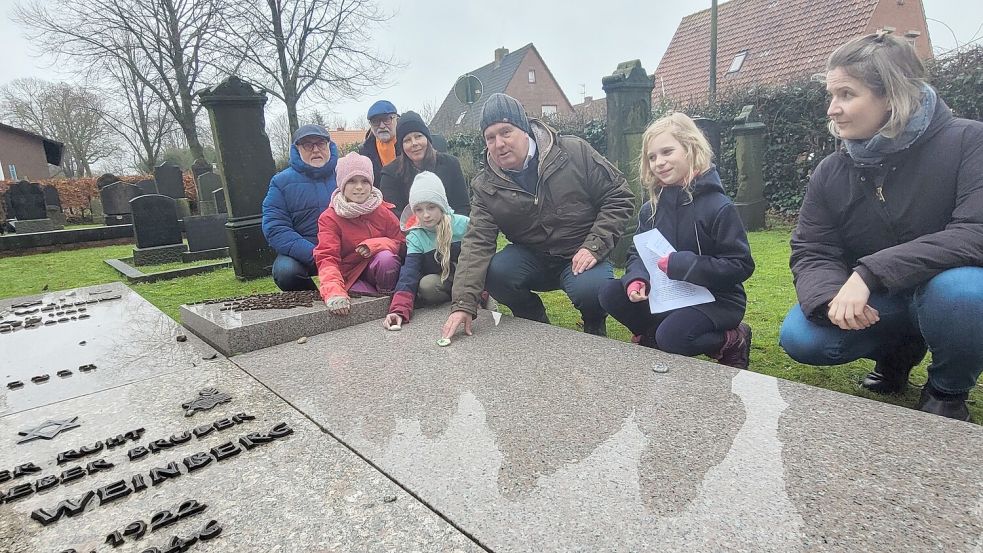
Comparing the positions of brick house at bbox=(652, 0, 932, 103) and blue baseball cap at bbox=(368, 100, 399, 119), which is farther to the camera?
brick house at bbox=(652, 0, 932, 103)

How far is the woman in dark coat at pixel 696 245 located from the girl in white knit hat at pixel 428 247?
1.37 meters

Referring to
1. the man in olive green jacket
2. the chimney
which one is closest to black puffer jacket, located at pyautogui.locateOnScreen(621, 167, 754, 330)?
the man in olive green jacket

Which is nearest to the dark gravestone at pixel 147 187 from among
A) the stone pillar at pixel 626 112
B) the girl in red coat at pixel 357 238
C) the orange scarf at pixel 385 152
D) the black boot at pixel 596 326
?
the orange scarf at pixel 385 152

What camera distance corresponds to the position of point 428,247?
12.2 feet

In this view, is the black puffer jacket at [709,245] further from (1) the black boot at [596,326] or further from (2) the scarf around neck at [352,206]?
(2) the scarf around neck at [352,206]

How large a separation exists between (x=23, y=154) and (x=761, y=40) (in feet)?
130

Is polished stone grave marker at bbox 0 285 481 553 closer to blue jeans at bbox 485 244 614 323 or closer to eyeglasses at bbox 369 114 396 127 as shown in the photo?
blue jeans at bbox 485 244 614 323

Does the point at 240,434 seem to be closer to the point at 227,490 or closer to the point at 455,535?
the point at 227,490

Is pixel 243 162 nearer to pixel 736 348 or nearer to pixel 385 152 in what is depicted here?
A: pixel 385 152

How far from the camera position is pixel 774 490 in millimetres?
1473

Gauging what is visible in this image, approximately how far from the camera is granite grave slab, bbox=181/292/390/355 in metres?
3.11

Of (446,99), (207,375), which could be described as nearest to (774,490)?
(207,375)

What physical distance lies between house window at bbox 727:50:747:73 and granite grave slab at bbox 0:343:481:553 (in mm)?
19542

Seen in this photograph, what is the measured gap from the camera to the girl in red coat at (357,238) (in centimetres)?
375
